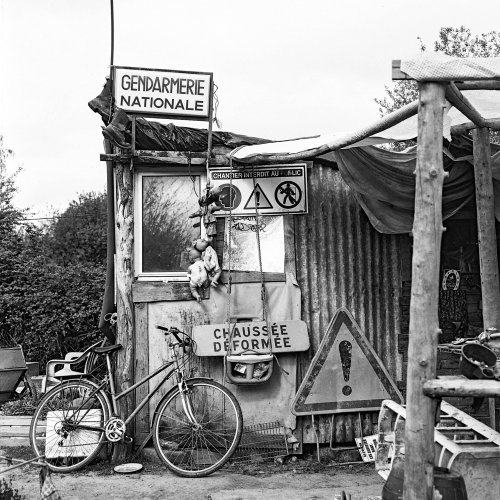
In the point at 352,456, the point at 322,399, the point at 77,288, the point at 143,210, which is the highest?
the point at 143,210

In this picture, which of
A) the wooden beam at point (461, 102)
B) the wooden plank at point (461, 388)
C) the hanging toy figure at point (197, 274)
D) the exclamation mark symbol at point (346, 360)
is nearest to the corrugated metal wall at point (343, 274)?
the exclamation mark symbol at point (346, 360)

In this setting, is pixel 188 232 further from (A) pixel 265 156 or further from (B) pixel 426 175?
Answer: (B) pixel 426 175

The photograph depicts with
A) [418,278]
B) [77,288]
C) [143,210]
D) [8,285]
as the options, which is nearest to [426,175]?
[418,278]

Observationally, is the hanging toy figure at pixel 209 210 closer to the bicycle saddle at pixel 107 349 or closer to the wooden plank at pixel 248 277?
the wooden plank at pixel 248 277

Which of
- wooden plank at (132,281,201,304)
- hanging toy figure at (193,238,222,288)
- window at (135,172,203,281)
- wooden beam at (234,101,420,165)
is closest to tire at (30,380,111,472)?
wooden plank at (132,281,201,304)

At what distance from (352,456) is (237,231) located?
2.60m

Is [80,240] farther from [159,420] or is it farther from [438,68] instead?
[438,68]

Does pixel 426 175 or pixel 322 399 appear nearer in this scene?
pixel 426 175

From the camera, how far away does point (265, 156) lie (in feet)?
22.2

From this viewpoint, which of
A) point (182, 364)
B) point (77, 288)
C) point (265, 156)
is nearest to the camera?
point (265, 156)

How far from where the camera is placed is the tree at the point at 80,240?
18562mm

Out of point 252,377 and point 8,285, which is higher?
point 8,285

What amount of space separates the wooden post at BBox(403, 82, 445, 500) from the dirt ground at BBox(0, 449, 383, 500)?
2.37m

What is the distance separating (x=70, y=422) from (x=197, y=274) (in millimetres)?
1920
